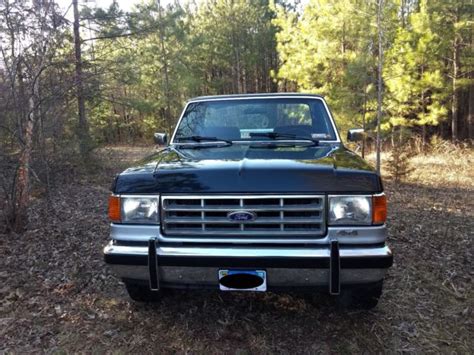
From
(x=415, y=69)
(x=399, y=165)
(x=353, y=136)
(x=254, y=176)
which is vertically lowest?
(x=399, y=165)

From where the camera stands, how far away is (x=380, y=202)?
2.72 metres

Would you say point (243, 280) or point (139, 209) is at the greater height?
point (139, 209)

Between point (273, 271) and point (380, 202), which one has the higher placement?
point (380, 202)

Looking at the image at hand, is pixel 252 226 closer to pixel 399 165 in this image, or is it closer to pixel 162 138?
pixel 162 138

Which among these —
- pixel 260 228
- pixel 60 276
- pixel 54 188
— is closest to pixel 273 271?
pixel 260 228

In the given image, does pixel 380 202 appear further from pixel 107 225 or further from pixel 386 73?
pixel 386 73

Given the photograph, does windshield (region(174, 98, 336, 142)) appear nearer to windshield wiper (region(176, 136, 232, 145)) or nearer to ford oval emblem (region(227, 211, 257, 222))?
windshield wiper (region(176, 136, 232, 145))

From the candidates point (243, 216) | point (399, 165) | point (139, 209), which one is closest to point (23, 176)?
point (139, 209)

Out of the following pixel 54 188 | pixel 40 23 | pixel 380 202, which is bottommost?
pixel 54 188

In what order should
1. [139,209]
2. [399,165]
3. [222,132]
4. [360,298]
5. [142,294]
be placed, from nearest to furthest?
[139,209], [360,298], [142,294], [222,132], [399,165]

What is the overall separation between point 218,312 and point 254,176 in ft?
4.74

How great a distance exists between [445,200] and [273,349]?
736 cm

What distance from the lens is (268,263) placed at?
8.68 feet

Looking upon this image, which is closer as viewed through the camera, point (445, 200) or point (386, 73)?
point (445, 200)
